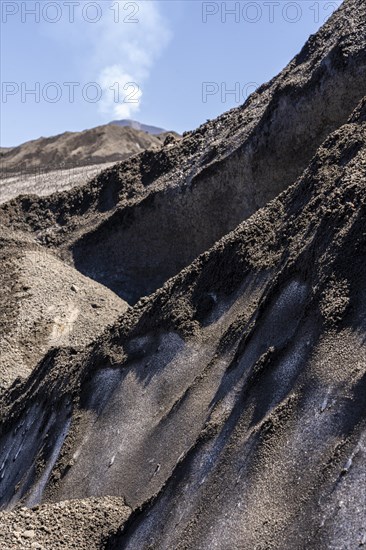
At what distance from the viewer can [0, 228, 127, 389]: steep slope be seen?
14.5 m

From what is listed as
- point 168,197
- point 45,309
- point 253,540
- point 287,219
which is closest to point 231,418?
point 253,540

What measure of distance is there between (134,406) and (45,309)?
605cm

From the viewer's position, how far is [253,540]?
6.55m

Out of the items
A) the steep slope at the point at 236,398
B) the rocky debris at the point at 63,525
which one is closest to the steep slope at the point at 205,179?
the steep slope at the point at 236,398

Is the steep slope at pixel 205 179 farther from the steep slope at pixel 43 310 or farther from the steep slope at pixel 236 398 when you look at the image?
the steep slope at pixel 236 398

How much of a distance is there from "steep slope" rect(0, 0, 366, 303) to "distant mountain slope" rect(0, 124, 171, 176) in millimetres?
23906

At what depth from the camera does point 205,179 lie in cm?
1591

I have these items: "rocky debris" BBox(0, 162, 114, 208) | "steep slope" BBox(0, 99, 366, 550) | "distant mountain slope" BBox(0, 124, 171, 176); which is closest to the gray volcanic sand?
"steep slope" BBox(0, 99, 366, 550)

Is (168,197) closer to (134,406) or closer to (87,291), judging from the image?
(87,291)

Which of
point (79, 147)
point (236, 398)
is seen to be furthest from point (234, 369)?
point (79, 147)

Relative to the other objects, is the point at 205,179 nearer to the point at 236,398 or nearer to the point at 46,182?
the point at 236,398

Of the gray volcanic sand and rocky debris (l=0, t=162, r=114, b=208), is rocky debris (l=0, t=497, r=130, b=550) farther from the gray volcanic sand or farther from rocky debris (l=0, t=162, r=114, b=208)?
rocky debris (l=0, t=162, r=114, b=208)

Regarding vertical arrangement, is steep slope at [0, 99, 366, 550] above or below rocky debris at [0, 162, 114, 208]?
below

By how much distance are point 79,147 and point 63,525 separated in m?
39.5
